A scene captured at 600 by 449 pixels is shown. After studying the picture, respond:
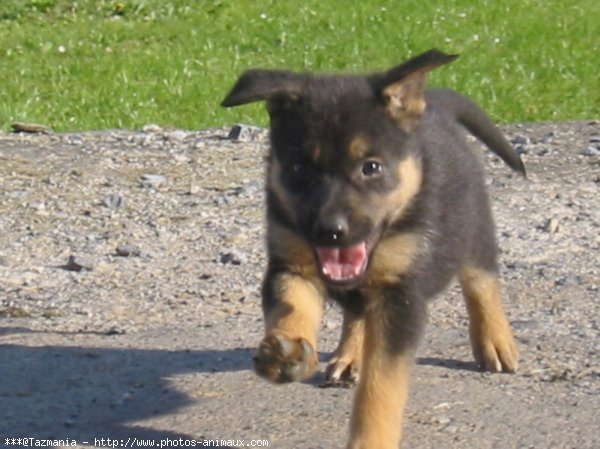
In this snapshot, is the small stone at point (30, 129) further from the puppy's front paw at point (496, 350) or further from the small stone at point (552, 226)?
the puppy's front paw at point (496, 350)

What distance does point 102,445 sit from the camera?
17.3ft

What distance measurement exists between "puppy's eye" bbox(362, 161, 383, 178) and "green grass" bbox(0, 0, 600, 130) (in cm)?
672

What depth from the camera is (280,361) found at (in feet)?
15.6

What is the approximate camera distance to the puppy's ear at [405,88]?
17.0 ft

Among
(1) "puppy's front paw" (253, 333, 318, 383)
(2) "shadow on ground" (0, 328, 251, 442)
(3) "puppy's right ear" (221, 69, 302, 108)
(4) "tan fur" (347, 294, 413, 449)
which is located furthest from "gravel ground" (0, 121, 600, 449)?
(3) "puppy's right ear" (221, 69, 302, 108)

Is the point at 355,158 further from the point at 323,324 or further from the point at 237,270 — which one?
the point at 237,270

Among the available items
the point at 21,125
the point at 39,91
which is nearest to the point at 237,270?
the point at 21,125

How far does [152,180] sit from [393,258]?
4.29 m

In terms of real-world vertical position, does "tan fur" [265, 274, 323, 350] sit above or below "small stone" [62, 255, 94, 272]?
above

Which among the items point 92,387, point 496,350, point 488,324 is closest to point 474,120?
point 488,324

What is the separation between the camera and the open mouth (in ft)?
16.7

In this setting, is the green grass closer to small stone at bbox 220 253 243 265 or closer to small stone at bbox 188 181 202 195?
small stone at bbox 188 181 202 195

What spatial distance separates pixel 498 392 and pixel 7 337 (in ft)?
7.15

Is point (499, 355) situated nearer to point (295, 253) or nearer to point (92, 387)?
point (295, 253)
